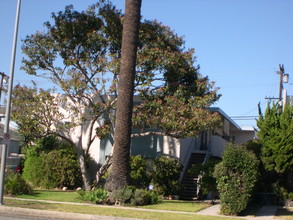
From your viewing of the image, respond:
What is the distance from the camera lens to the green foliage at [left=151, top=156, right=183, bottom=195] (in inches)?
837

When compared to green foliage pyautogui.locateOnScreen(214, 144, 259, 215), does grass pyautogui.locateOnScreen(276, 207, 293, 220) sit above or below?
below

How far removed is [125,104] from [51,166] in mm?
7435

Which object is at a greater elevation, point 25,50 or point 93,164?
point 25,50

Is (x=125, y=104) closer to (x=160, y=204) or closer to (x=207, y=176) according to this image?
(x=160, y=204)

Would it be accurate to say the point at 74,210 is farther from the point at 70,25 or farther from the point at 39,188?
the point at 70,25

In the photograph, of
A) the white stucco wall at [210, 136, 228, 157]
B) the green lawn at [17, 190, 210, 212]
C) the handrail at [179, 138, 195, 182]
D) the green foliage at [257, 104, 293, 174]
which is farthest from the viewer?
the white stucco wall at [210, 136, 228, 157]

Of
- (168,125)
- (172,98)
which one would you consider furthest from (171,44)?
(168,125)

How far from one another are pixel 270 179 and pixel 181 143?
18.5 feet

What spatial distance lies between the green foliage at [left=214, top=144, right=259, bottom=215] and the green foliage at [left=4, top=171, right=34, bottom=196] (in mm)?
8637

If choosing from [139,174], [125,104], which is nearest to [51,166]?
[139,174]

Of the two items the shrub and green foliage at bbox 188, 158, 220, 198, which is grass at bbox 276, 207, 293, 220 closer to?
green foliage at bbox 188, 158, 220, 198

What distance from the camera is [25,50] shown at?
22.0 meters

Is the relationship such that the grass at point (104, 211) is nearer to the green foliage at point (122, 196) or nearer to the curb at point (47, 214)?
the curb at point (47, 214)

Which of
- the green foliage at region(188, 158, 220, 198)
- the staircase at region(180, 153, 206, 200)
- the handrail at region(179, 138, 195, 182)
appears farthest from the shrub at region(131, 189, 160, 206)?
the handrail at region(179, 138, 195, 182)
